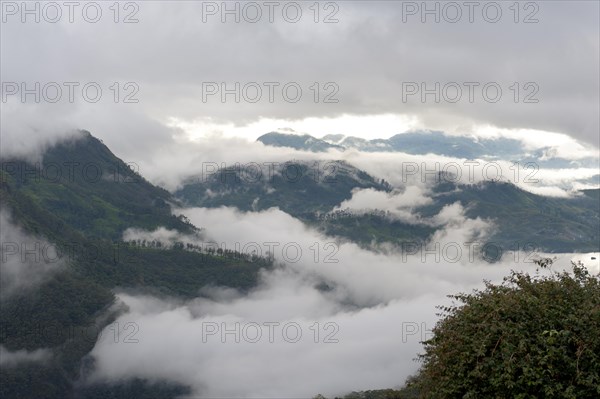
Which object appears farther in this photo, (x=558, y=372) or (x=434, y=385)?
(x=434, y=385)

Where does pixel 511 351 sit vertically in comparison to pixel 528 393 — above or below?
above

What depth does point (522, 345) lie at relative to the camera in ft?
93.1

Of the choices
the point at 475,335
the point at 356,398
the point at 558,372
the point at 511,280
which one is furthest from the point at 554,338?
the point at 356,398

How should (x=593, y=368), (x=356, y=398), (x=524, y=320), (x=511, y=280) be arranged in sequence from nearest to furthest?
(x=593, y=368) < (x=524, y=320) < (x=511, y=280) < (x=356, y=398)

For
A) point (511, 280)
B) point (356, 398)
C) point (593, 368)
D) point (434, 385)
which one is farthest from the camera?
point (356, 398)

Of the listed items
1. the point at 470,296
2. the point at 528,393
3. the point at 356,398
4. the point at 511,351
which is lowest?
the point at 356,398

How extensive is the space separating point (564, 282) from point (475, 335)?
259 inches

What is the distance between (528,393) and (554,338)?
9.40ft

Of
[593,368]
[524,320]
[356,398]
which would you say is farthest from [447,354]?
[356,398]

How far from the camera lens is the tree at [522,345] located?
27.9 metres

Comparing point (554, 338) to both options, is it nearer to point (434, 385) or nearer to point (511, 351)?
point (511, 351)

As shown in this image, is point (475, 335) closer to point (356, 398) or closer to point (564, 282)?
point (564, 282)

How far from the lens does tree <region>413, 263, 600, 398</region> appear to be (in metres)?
27.9

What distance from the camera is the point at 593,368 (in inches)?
1091
